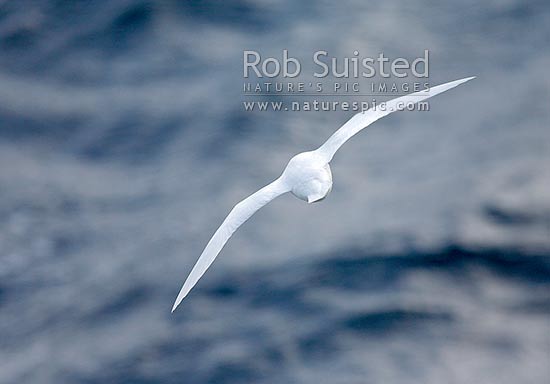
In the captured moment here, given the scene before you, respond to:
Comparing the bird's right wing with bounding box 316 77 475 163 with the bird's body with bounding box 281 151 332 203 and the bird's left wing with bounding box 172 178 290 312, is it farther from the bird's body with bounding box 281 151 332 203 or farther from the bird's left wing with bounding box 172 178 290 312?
the bird's left wing with bounding box 172 178 290 312

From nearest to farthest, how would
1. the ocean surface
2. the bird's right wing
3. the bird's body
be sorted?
the bird's body
the bird's right wing
the ocean surface

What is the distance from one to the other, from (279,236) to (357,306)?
7.70 ft

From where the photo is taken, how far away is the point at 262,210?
16.9m

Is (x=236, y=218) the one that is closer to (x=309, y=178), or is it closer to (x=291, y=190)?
(x=291, y=190)

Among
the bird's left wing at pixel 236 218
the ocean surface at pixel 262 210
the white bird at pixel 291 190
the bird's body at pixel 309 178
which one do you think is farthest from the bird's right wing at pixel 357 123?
the ocean surface at pixel 262 210

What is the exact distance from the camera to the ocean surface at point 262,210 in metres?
14.4

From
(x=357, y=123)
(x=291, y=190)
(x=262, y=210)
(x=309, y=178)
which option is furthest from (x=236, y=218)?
(x=262, y=210)

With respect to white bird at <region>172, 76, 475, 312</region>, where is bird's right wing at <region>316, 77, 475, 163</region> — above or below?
above

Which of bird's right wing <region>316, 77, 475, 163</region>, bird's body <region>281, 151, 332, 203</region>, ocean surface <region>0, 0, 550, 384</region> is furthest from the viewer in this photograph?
ocean surface <region>0, 0, 550, 384</region>

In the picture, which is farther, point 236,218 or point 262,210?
point 262,210

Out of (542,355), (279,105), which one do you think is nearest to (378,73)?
(279,105)

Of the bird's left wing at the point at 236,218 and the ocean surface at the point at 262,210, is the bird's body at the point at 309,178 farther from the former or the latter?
the ocean surface at the point at 262,210

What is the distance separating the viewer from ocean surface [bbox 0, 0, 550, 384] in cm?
1437

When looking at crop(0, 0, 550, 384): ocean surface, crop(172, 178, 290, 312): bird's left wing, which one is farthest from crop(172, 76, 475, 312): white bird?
crop(0, 0, 550, 384): ocean surface
